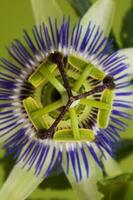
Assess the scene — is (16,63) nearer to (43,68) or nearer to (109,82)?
(43,68)

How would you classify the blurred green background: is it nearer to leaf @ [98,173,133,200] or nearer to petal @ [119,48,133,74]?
petal @ [119,48,133,74]

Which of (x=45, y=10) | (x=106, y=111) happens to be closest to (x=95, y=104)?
(x=106, y=111)

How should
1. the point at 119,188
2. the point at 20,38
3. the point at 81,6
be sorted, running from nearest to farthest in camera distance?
the point at 119,188
the point at 81,6
the point at 20,38

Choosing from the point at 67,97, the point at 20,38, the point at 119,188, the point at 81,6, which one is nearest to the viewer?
the point at 119,188

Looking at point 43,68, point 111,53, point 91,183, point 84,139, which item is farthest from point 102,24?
point 91,183

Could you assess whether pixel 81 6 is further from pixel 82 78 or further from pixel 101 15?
pixel 82 78

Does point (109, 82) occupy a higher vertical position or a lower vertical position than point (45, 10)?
lower

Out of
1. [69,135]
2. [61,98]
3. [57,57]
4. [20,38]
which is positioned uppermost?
[20,38]
